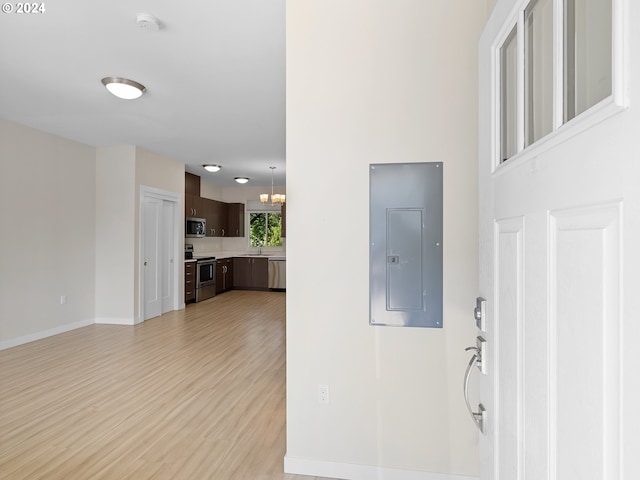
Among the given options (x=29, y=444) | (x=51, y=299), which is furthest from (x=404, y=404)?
(x=51, y=299)

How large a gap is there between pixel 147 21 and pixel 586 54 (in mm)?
2494

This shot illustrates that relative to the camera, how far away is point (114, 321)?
18.5 feet

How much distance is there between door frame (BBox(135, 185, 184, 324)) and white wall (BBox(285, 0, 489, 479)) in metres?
4.50

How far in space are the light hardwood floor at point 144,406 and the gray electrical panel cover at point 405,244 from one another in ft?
3.68

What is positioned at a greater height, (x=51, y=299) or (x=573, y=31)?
(x=573, y=31)

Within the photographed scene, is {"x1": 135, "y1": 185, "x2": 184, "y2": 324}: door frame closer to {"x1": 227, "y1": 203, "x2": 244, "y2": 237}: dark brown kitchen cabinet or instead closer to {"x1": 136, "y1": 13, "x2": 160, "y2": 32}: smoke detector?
{"x1": 227, "y1": 203, "x2": 244, "y2": 237}: dark brown kitchen cabinet

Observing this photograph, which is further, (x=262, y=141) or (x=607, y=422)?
(x=262, y=141)

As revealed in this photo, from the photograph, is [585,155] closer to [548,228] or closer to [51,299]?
[548,228]

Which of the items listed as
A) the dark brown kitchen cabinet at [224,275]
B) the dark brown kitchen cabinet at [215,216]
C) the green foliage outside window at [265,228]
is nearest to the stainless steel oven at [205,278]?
the dark brown kitchen cabinet at [224,275]

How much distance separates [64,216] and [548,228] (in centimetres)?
601

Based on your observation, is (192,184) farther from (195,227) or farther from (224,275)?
(224,275)

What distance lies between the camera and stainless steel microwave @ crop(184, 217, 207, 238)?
24.1 feet

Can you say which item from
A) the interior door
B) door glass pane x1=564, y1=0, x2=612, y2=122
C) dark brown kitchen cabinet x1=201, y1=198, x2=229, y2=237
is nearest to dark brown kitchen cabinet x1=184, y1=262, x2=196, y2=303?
the interior door

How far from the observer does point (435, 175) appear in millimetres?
1924
